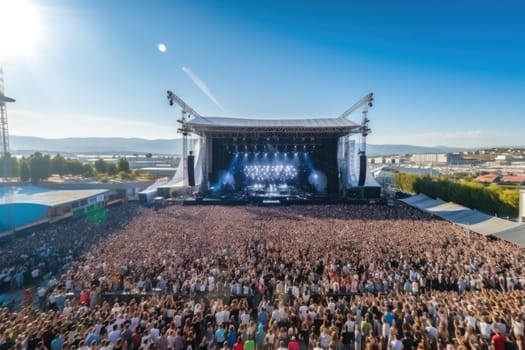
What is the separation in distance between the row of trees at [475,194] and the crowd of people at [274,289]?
6.79 metres

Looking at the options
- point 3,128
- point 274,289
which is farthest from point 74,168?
point 274,289

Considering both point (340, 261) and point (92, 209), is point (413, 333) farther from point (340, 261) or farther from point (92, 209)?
point (92, 209)

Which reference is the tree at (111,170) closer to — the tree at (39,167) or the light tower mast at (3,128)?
the tree at (39,167)

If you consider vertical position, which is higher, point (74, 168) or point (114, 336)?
point (74, 168)

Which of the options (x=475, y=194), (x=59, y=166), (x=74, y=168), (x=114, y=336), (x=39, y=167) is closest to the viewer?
(x=114, y=336)

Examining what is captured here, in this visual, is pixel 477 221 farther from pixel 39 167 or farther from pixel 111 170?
pixel 111 170

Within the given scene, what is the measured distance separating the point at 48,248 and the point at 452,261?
580 inches

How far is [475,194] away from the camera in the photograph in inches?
870

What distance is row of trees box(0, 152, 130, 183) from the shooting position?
128ft

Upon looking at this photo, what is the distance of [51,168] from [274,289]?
141ft

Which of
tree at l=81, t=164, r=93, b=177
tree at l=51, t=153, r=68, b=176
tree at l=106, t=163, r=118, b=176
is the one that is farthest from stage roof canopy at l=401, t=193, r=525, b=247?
tree at l=51, t=153, r=68, b=176

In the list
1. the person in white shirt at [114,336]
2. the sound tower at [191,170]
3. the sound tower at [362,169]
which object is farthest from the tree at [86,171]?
the person in white shirt at [114,336]

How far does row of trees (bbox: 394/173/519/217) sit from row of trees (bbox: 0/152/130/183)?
127 feet

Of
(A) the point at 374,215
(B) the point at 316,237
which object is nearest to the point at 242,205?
(A) the point at 374,215
